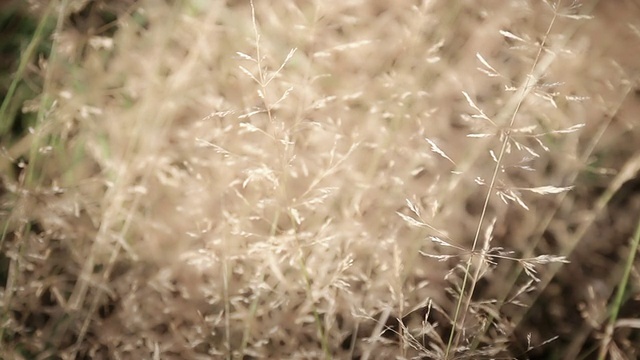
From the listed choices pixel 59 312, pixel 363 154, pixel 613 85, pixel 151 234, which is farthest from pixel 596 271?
pixel 59 312

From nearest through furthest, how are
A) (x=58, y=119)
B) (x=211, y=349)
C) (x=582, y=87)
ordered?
(x=211, y=349)
(x=58, y=119)
(x=582, y=87)

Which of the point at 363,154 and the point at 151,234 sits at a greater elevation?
the point at 363,154

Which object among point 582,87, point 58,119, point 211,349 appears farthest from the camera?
point 582,87

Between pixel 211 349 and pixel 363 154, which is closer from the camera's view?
pixel 211 349

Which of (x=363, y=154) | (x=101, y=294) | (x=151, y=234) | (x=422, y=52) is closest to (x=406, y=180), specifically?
(x=363, y=154)

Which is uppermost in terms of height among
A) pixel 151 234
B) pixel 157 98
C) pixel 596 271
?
pixel 157 98

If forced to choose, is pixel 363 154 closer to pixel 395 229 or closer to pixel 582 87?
pixel 395 229
